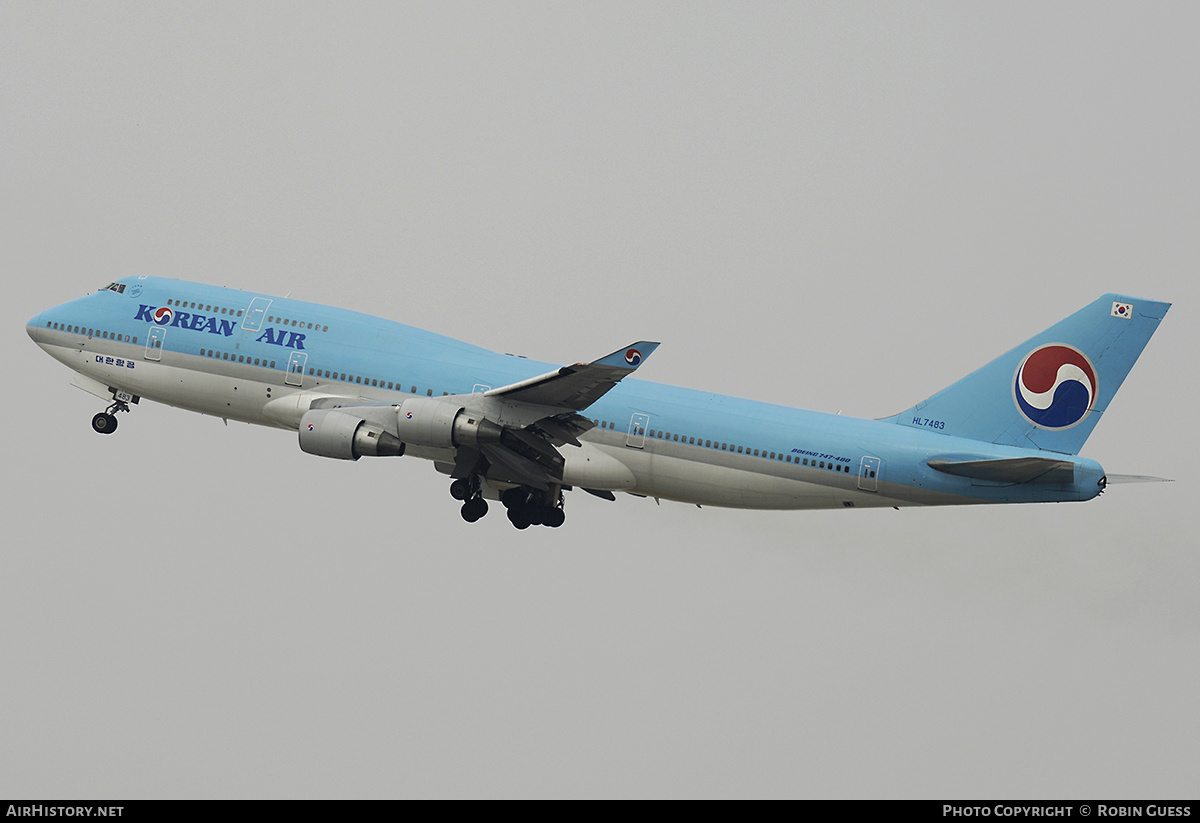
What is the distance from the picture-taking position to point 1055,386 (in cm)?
4206

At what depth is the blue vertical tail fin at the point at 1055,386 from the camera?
41781 millimetres

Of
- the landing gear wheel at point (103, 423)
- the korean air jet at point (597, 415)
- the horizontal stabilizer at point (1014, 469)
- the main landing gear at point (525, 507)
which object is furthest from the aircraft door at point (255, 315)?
the horizontal stabilizer at point (1014, 469)

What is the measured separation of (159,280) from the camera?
45.8 metres

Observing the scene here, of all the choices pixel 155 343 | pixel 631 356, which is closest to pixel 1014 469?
pixel 631 356

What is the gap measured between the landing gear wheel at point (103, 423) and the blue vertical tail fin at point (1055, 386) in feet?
74.7

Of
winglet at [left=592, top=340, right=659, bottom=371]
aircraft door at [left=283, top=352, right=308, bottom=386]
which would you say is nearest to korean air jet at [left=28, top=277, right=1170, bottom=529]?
aircraft door at [left=283, top=352, right=308, bottom=386]

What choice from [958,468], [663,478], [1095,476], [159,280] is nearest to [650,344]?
[663,478]

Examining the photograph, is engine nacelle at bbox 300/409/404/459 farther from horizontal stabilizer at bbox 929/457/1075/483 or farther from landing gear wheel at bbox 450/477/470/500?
horizontal stabilizer at bbox 929/457/1075/483

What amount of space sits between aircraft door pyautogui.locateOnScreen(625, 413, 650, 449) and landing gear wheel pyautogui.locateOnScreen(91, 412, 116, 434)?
15.9m

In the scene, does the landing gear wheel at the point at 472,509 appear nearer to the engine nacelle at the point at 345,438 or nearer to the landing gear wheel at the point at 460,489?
the landing gear wheel at the point at 460,489

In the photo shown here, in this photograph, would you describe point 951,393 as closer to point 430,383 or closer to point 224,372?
point 430,383

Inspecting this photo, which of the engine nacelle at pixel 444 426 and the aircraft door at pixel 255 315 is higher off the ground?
the aircraft door at pixel 255 315

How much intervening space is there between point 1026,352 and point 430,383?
16.1 m

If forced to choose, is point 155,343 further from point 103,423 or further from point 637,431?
point 637,431
